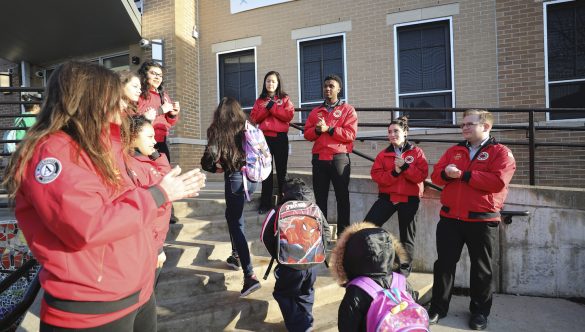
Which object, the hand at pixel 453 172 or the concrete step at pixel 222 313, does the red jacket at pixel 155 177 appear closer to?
the concrete step at pixel 222 313

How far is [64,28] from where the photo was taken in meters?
8.05

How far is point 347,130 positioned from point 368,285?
257 centimetres

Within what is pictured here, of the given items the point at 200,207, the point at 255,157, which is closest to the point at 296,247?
the point at 255,157

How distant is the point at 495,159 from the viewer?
3488mm

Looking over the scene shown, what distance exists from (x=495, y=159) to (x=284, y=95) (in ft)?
8.09

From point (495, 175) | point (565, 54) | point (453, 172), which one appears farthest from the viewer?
point (565, 54)

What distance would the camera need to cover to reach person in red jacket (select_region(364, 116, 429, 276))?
4051 millimetres

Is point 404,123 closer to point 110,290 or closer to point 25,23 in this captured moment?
point 110,290

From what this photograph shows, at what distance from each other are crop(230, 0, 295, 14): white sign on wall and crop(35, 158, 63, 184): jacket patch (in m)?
7.92

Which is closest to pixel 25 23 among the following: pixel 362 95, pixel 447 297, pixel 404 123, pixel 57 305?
pixel 362 95

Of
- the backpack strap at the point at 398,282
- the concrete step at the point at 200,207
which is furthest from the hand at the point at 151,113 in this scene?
the backpack strap at the point at 398,282

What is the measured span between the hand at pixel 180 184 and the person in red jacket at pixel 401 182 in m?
2.74

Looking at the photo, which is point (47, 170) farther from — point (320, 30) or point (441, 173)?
point (320, 30)

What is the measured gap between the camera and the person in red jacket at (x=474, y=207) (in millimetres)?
3467
